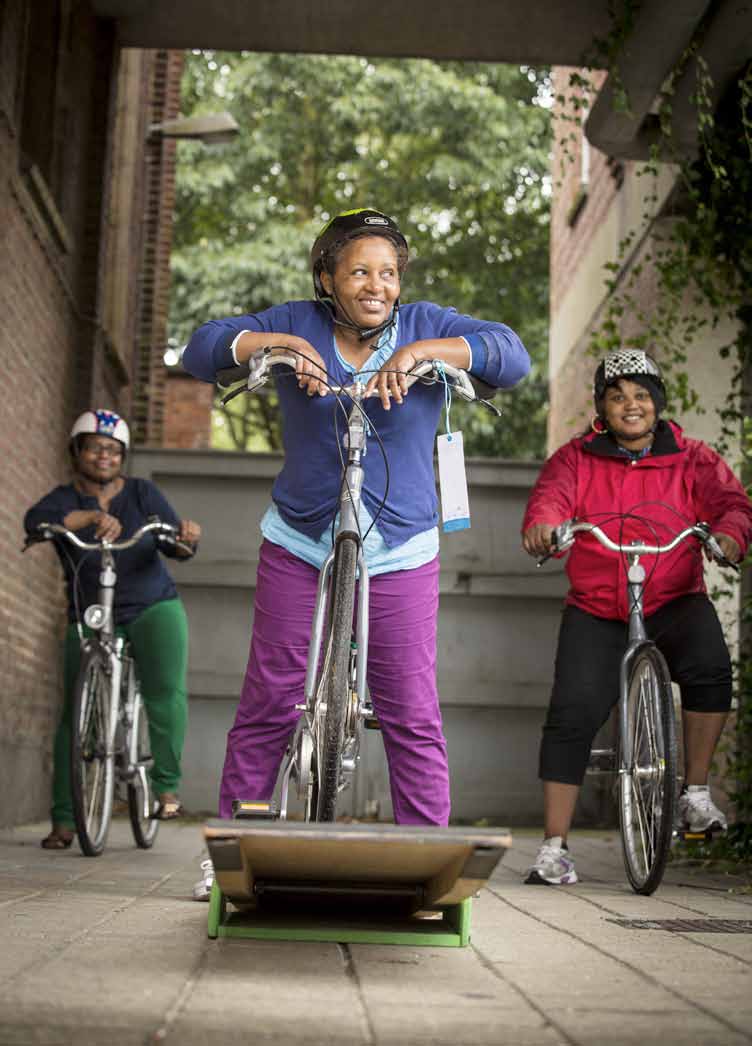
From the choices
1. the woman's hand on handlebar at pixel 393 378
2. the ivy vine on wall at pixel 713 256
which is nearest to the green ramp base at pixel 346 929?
the woman's hand on handlebar at pixel 393 378

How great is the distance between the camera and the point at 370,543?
411 cm

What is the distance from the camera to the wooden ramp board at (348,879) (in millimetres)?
3232

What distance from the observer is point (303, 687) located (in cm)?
416

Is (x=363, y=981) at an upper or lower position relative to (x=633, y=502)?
lower

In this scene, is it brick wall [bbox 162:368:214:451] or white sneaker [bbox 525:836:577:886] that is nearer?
white sneaker [bbox 525:836:577:886]

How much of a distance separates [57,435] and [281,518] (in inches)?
242

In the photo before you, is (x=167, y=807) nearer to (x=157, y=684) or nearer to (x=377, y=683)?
(x=157, y=684)

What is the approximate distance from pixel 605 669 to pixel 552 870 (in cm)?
79

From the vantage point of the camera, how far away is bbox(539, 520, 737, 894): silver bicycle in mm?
5281

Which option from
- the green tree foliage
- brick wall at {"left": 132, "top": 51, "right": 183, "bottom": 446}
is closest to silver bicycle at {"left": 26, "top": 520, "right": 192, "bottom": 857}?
brick wall at {"left": 132, "top": 51, "right": 183, "bottom": 446}

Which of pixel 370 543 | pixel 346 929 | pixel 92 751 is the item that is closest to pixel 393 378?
pixel 370 543

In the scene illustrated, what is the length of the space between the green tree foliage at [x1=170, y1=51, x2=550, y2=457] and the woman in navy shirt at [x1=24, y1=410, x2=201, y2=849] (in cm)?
1831

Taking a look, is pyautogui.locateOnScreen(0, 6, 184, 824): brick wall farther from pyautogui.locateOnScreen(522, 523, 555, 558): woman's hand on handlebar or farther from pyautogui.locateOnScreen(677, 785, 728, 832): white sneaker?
pyautogui.locateOnScreen(677, 785, 728, 832): white sneaker

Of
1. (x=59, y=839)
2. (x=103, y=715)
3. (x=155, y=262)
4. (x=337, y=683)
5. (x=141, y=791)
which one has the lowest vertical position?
(x=59, y=839)
